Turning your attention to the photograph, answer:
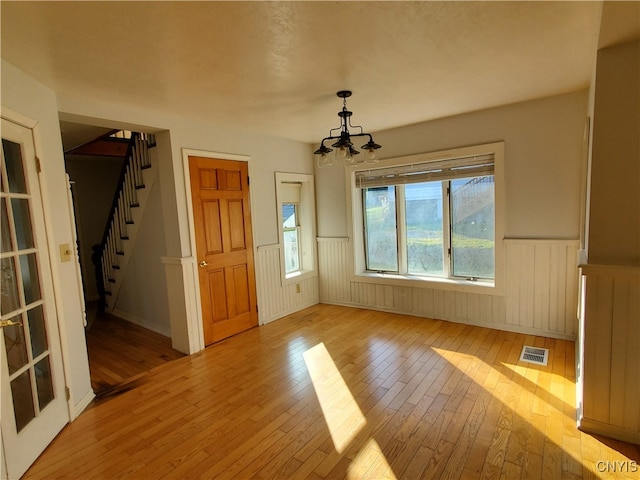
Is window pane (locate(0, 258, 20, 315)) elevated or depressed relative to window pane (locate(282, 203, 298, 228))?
depressed

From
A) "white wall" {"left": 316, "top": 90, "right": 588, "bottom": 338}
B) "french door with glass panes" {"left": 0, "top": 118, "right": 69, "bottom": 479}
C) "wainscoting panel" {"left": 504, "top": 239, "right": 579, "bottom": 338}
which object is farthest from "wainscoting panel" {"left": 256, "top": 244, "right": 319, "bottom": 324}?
"wainscoting panel" {"left": 504, "top": 239, "right": 579, "bottom": 338}

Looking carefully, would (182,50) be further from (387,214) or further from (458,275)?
(458,275)

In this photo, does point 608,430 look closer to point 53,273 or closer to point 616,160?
point 616,160

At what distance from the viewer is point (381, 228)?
466 centimetres

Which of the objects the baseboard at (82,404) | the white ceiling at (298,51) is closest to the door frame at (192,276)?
the white ceiling at (298,51)

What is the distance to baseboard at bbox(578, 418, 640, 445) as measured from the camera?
1.96 meters

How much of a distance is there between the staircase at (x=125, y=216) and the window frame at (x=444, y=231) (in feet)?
8.23

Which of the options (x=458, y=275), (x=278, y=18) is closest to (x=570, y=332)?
(x=458, y=275)

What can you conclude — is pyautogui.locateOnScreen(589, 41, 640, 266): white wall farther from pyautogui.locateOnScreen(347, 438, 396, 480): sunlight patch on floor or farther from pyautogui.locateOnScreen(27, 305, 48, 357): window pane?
pyautogui.locateOnScreen(27, 305, 48, 357): window pane

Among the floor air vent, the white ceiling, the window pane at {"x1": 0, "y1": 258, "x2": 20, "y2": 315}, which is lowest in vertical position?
the floor air vent

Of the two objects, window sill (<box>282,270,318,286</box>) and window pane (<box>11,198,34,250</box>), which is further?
window sill (<box>282,270,318,286</box>)

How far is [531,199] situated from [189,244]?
137 inches

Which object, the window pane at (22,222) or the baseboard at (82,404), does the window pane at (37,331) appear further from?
the baseboard at (82,404)

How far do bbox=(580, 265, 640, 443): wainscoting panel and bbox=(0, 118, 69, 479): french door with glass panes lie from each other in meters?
3.25
